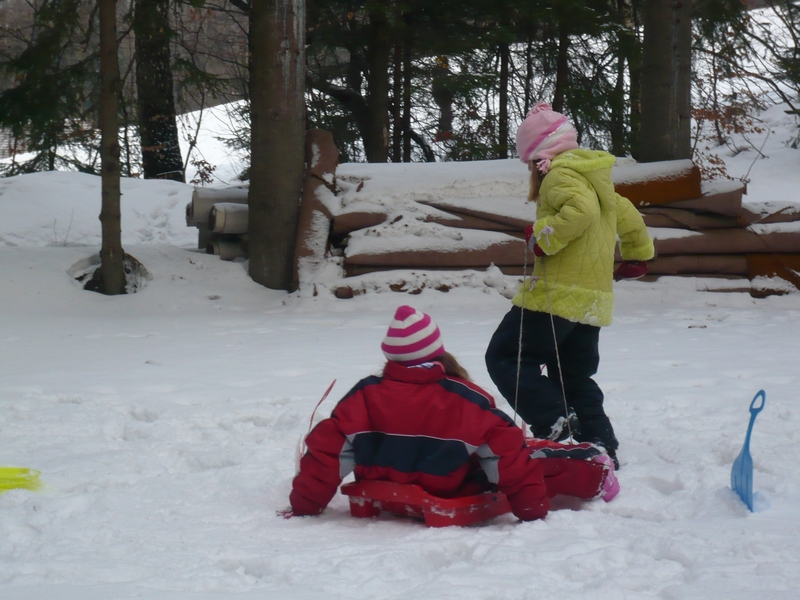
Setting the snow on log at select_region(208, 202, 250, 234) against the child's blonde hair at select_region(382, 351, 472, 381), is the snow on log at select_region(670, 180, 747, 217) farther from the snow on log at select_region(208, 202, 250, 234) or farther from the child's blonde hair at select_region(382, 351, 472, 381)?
the child's blonde hair at select_region(382, 351, 472, 381)

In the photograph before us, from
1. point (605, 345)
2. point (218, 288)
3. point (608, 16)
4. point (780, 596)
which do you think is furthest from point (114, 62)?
point (780, 596)

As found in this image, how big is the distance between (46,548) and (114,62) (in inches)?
234

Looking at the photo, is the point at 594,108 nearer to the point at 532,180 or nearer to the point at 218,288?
the point at 218,288

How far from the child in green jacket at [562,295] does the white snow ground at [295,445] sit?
365 mm

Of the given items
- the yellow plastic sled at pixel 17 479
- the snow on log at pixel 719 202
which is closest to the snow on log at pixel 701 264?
the snow on log at pixel 719 202

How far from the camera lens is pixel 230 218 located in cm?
807

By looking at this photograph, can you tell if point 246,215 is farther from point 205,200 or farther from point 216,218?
point 205,200

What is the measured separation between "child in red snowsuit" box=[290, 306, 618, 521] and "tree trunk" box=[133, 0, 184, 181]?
656 centimetres

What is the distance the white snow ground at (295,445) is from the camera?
2.13 meters

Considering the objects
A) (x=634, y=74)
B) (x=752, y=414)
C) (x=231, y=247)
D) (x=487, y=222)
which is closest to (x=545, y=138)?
(x=752, y=414)

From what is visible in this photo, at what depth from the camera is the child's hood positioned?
3238mm

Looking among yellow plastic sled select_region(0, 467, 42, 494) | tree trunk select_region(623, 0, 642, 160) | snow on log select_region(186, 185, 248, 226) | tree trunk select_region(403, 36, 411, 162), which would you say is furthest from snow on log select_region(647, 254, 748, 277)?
yellow plastic sled select_region(0, 467, 42, 494)

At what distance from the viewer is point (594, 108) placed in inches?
441

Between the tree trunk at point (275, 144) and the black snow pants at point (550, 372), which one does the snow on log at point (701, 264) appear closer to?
the tree trunk at point (275, 144)
